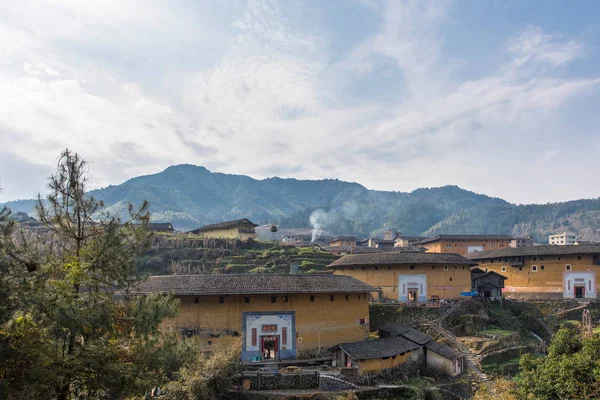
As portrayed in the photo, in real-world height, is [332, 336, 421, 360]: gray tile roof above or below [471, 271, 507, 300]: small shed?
below

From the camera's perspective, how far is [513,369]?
24.7m

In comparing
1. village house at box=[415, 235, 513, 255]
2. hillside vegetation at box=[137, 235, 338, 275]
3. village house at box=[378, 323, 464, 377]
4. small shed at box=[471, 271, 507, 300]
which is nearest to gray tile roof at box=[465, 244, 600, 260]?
small shed at box=[471, 271, 507, 300]

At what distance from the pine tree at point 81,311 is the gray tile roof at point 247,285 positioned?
34.3ft

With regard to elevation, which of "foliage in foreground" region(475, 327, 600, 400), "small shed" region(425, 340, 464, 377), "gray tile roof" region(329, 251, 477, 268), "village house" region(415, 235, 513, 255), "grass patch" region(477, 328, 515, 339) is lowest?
"small shed" region(425, 340, 464, 377)

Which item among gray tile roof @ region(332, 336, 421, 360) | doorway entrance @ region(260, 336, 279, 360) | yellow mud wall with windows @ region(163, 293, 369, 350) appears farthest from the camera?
doorway entrance @ region(260, 336, 279, 360)

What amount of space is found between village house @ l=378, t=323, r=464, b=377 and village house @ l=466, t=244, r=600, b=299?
1589cm

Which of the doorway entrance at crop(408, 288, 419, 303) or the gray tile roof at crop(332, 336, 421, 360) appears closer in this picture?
the gray tile roof at crop(332, 336, 421, 360)

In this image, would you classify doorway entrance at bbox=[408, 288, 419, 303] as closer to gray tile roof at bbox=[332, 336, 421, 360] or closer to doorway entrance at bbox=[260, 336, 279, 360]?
gray tile roof at bbox=[332, 336, 421, 360]

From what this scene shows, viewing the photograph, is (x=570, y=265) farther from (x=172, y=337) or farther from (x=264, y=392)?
(x=172, y=337)

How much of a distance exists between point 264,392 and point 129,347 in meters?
9.74

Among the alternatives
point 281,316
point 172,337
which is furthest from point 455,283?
point 172,337

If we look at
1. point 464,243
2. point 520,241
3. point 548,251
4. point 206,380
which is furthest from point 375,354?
point 520,241

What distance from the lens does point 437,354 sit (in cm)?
2375

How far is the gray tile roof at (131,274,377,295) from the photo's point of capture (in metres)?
22.1
